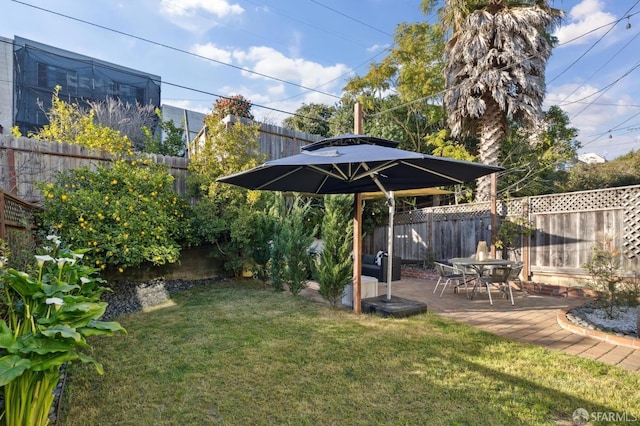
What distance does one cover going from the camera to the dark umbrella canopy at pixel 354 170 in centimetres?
338

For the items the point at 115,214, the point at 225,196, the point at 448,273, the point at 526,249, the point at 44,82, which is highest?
the point at 44,82

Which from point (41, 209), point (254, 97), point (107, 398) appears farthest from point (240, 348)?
point (254, 97)

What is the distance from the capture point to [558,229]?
22.9ft

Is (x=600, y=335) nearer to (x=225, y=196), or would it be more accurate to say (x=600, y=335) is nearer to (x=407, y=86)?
(x=225, y=196)

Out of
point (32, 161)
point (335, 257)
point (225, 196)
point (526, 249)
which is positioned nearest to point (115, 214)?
point (225, 196)

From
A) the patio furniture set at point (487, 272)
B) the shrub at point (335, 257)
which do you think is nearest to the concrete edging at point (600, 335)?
the patio furniture set at point (487, 272)

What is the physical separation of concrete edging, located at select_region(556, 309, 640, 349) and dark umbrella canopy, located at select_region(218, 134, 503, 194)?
209 centimetres

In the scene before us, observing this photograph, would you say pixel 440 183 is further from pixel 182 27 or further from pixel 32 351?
A: pixel 182 27

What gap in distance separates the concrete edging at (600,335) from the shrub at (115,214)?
5.52m

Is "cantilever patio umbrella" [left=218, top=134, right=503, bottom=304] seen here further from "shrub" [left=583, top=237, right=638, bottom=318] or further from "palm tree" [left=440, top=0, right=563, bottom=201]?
"palm tree" [left=440, top=0, right=563, bottom=201]

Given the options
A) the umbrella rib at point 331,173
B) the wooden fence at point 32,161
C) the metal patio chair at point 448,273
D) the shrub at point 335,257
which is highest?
the wooden fence at point 32,161

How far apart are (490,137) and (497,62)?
1958mm

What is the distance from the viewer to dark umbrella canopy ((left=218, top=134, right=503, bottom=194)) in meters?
3.38

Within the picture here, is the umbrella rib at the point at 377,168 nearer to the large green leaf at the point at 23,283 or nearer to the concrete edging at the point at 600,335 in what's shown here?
the concrete edging at the point at 600,335
